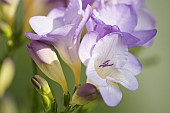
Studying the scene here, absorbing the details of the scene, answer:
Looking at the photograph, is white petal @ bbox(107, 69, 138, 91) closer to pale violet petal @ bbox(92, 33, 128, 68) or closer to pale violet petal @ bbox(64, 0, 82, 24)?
pale violet petal @ bbox(92, 33, 128, 68)

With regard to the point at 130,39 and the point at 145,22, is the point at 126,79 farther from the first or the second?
the point at 145,22

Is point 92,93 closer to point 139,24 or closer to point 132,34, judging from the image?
point 132,34

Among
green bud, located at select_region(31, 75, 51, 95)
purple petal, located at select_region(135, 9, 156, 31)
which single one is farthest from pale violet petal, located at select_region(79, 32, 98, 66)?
purple petal, located at select_region(135, 9, 156, 31)

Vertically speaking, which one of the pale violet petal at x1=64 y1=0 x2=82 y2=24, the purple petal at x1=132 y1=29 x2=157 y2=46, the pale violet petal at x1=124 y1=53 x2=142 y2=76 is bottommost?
the pale violet petal at x1=124 y1=53 x2=142 y2=76

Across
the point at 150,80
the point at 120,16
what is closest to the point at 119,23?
the point at 120,16

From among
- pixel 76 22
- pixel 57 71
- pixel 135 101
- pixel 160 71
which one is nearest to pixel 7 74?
pixel 57 71

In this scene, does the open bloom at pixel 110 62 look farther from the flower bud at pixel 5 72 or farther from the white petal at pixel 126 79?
the flower bud at pixel 5 72
